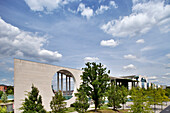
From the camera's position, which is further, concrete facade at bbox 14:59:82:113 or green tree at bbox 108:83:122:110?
green tree at bbox 108:83:122:110

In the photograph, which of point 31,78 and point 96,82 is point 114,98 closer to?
point 96,82

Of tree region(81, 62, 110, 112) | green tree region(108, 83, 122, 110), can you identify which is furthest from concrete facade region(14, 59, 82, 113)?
green tree region(108, 83, 122, 110)

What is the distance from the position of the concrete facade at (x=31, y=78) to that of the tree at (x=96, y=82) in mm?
7569

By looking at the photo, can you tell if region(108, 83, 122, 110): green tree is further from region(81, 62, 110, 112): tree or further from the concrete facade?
the concrete facade

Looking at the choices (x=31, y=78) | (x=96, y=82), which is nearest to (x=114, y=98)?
(x=96, y=82)

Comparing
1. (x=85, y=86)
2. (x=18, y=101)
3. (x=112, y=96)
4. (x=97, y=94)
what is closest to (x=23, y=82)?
(x=18, y=101)

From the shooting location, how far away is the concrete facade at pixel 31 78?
22.5 metres

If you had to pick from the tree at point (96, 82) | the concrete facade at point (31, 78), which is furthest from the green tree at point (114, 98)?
the concrete facade at point (31, 78)

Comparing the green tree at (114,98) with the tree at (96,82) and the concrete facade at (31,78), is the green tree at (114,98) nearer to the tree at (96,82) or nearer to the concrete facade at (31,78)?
the tree at (96,82)

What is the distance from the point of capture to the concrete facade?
22469 millimetres

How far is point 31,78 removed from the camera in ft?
80.6

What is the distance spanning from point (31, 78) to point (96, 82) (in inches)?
440

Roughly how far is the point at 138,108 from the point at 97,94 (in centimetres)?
816

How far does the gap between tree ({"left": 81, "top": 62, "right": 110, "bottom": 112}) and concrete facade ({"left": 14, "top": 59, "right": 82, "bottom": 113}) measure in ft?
24.8
